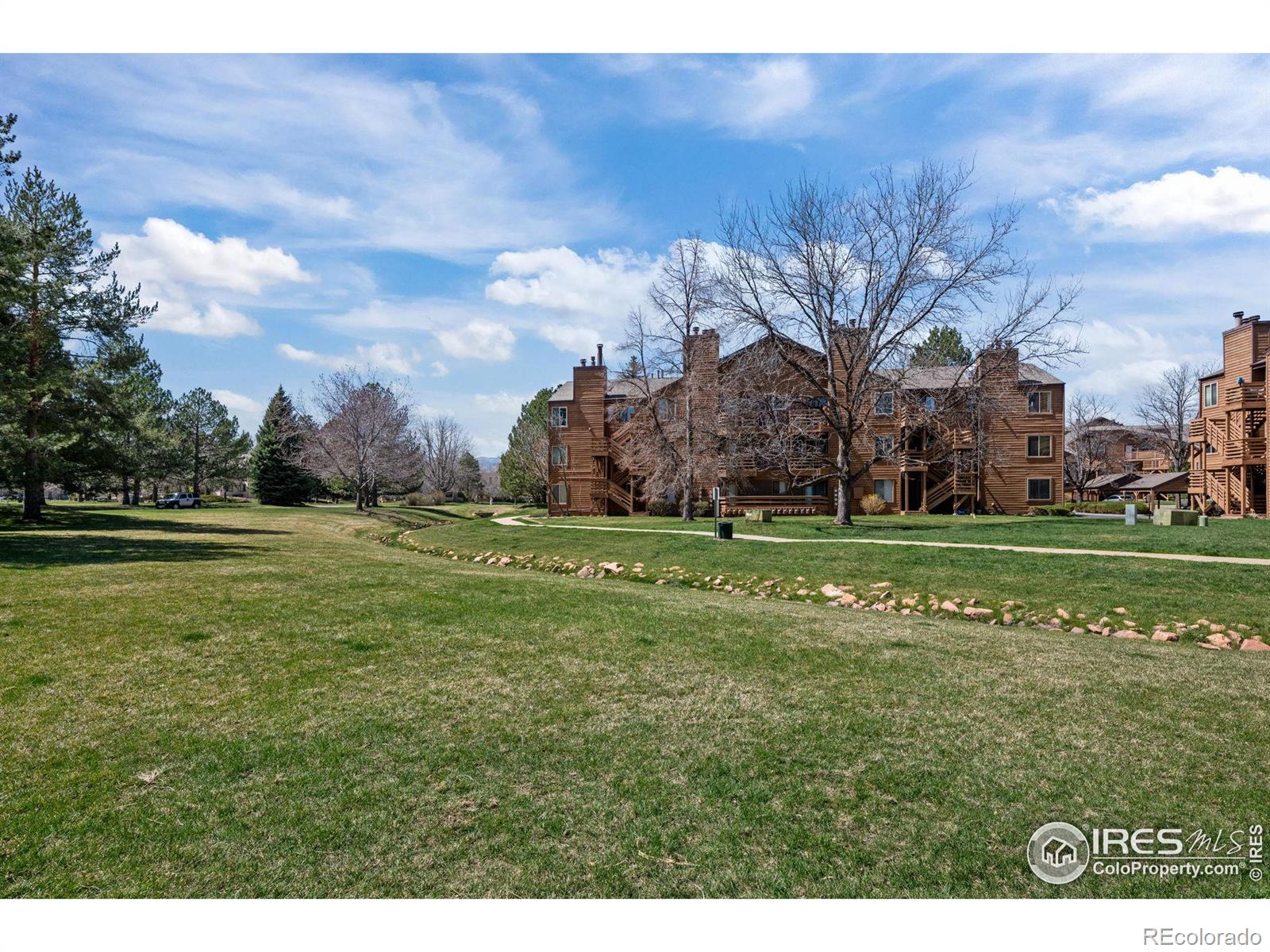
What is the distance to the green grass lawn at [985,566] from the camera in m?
12.8

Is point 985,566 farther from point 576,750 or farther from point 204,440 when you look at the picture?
point 204,440

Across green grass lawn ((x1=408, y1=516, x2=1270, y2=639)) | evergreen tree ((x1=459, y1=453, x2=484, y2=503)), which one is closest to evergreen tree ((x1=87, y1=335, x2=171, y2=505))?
green grass lawn ((x1=408, y1=516, x2=1270, y2=639))

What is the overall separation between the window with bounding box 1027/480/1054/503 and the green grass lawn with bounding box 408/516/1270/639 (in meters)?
17.3

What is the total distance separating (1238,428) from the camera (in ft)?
120

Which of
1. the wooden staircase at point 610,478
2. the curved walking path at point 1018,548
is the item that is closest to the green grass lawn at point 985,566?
the curved walking path at point 1018,548

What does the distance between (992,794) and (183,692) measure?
7.29 metres

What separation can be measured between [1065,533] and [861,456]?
21214mm

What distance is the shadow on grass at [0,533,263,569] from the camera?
1525cm

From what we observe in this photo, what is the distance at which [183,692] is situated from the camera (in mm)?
6750

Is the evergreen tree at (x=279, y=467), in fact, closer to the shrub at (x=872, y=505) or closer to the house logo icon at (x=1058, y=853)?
the shrub at (x=872, y=505)

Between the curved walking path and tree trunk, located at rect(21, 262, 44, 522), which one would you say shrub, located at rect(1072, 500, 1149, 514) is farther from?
tree trunk, located at rect(21, 262, 44, 522)

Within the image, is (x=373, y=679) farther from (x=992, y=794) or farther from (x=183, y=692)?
(x=992, y=794)

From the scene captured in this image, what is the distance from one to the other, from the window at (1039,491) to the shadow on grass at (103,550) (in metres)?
43.5
